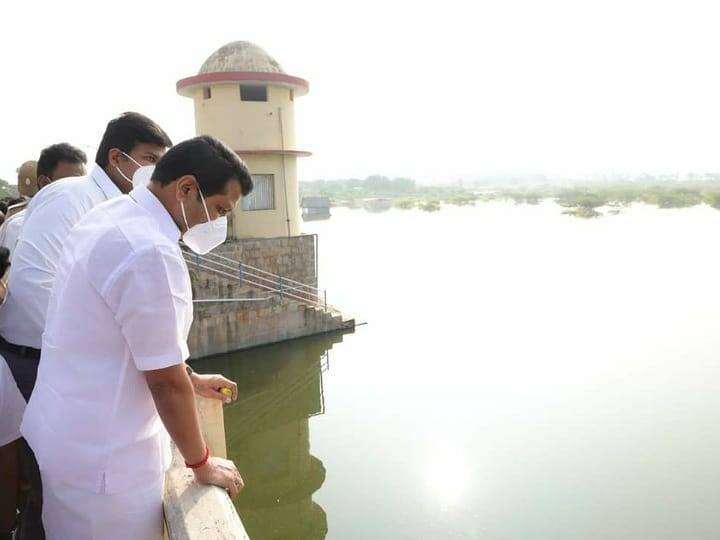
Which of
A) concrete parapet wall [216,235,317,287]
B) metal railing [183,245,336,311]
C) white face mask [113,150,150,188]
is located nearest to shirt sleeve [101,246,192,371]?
white face mask [113,150,150,188]

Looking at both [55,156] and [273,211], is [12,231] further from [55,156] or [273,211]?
[273,211]

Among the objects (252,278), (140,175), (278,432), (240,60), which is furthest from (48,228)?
(240,60)

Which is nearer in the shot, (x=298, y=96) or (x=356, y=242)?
(x=298, y=96)

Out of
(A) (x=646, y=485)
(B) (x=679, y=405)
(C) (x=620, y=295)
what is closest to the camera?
(A) (x=646, y=485)

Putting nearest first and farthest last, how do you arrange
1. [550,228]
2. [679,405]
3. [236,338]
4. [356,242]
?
[679,405], [236,338], [356,242], [550,228]

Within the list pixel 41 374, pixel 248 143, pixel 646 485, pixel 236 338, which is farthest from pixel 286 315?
pixel 41 374

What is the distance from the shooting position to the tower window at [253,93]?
32.5 feet

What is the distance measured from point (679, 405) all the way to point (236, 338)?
6.60 m

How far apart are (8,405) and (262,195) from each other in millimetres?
8581

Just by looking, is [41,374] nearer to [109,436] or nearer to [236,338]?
[109,436]

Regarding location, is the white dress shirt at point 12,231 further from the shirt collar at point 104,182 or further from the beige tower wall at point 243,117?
the beige tower wall at point 243,117

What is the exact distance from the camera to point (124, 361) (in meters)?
1.00

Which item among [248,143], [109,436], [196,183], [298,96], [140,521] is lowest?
[140,521]

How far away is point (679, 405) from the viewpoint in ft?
23.2
